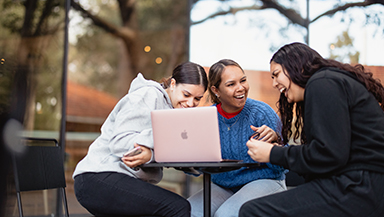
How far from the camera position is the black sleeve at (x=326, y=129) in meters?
1.30

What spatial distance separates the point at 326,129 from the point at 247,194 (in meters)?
0.77

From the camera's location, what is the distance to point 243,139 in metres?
2.21

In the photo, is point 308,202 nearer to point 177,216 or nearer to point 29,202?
point 177,216

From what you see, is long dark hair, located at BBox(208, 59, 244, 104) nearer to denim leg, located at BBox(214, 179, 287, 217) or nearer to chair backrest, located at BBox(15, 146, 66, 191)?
denim leg, located at BBox(214, 179, 287, 217)

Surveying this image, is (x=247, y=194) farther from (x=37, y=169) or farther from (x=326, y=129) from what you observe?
(x=37, y=169)

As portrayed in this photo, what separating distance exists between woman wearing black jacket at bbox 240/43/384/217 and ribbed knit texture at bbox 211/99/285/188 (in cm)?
68

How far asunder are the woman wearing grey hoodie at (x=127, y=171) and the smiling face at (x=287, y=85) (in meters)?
0.62

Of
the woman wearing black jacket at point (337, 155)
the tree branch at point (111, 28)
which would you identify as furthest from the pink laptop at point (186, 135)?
the tree branch at point (111, 28)

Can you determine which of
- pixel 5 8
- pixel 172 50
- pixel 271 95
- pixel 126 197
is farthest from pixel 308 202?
pixel 172 50

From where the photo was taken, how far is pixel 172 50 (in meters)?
4.46

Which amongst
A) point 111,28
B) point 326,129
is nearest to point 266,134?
point 326,129

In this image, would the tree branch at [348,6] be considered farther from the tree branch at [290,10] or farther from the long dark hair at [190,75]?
the long dark hair at [190,75]

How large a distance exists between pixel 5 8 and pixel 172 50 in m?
1.93

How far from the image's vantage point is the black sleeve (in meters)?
1.30
